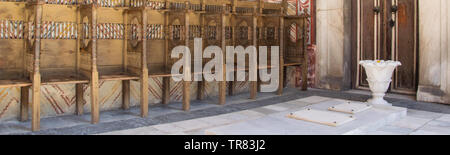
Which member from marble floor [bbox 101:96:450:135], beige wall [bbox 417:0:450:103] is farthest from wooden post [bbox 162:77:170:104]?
beige wall [bbox 417:0:450:103]

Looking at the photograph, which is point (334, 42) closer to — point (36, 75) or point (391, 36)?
point (391, 36)

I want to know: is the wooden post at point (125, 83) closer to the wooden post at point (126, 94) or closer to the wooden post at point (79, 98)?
the wooden post at point (126, 94)

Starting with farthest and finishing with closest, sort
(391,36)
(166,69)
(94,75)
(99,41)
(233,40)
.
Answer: (391,36) → (233,40) → (166,69) → (99,41) → (94,75)

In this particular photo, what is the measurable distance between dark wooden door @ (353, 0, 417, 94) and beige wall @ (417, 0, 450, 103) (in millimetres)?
416

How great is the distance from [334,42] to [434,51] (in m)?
1.91

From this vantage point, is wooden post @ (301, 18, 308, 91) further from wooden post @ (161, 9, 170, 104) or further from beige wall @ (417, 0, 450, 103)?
wooden post @ (161, 9, 170, 104)

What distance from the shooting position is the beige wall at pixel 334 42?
7516 millimetres

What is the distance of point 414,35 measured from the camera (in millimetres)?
6695

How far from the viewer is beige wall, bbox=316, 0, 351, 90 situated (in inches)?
296

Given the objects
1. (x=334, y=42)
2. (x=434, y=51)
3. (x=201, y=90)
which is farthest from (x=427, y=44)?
(x=201, y=90)

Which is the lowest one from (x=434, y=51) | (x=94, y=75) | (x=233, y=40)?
(x=94, y=75)

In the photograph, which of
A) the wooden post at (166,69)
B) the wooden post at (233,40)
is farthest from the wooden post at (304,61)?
the wooden post at (166,69)

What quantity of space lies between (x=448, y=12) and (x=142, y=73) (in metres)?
4.79

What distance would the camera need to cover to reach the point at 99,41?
5309mm
